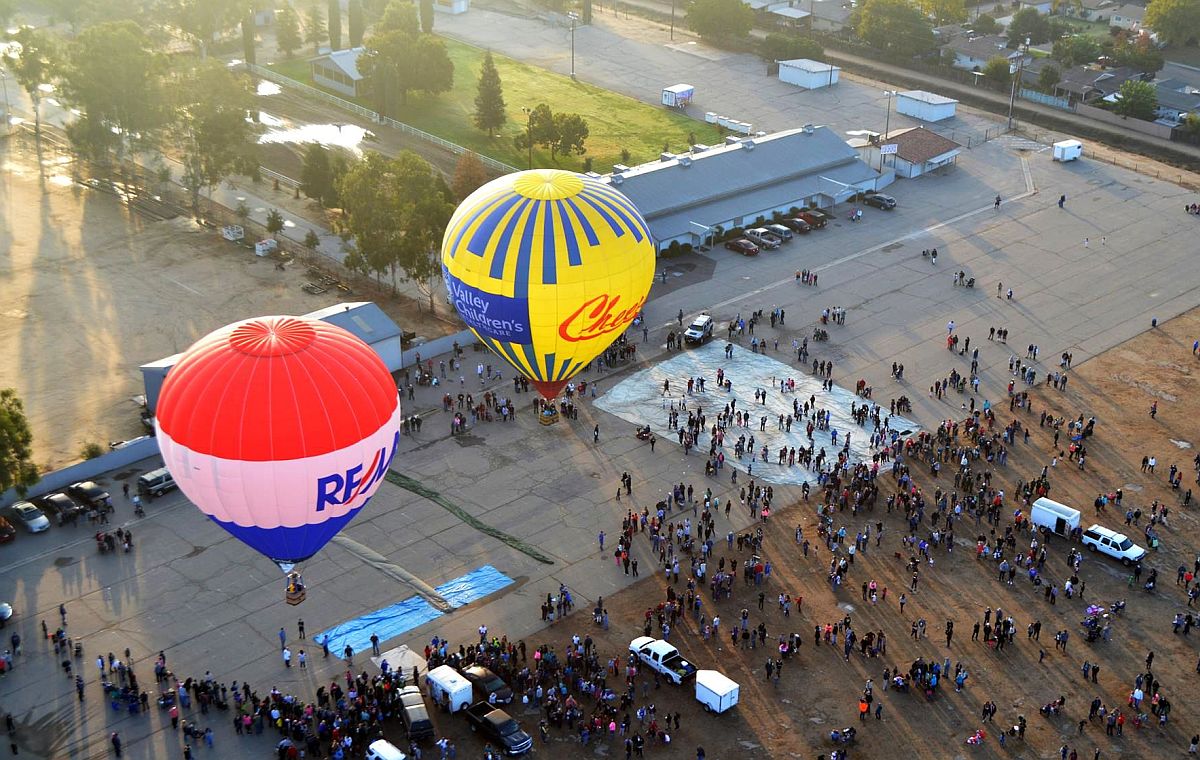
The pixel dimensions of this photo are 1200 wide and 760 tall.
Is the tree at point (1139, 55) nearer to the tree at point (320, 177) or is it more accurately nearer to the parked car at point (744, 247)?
the parked car at point (744, 247)

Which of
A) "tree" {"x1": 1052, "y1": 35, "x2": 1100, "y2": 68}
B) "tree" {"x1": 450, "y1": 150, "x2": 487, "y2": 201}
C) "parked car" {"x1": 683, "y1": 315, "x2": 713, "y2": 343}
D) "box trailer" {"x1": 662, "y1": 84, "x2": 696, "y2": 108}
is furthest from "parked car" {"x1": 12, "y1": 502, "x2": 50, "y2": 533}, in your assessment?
"tree" {"x1": 1052, "y1": 35, "x2": 1100, "y2": 68}

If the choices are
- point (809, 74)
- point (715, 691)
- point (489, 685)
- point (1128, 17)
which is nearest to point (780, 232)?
point (809, 74)

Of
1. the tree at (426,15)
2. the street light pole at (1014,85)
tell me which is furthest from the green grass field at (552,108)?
the street light pole at (1014,85)

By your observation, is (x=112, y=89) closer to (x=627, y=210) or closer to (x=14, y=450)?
(x=14, y=450)

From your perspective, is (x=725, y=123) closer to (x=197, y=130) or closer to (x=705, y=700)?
(x=197, y=130)

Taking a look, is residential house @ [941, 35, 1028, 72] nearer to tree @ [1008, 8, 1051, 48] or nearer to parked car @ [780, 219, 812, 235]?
tree @ [1008, 8, 1051, 48]
